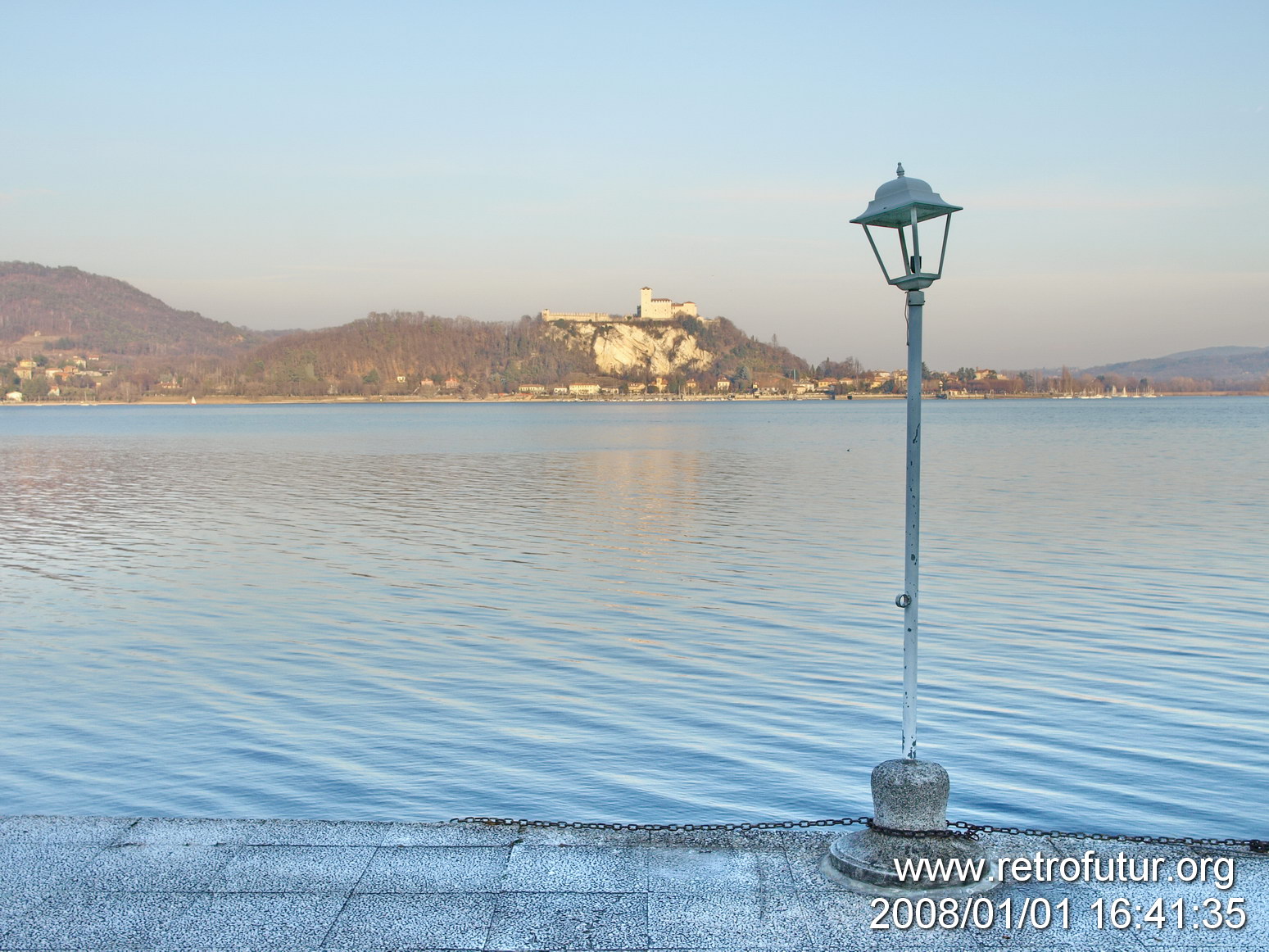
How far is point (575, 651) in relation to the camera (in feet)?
49.1

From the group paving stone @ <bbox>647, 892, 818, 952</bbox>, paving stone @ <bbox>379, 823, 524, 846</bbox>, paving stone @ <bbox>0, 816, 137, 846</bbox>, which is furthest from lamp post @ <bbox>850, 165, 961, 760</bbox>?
paving stone @ <bbox>0, 816, 137, 846</bbox>

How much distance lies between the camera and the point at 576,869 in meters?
5.54

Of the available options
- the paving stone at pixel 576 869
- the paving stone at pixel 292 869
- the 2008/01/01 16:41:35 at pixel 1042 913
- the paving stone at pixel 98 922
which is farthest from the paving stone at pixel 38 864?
the 2008/01/01 16:41:35 at pixel 1042 913

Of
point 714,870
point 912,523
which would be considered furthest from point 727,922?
point 912,523

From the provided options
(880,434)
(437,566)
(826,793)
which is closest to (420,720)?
(826,793)

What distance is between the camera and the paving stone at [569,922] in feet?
15.6

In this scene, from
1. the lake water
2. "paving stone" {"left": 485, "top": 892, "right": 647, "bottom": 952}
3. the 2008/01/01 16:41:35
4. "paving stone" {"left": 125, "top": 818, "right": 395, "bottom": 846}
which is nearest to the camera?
"paving stone" {"left": 485, "top": 892, "right": 647, "bottom": 952}

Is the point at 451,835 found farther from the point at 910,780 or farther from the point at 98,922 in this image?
the point at 910,780

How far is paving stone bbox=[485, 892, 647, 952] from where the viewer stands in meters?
4.76

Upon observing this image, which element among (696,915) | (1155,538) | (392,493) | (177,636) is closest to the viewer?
(696,915)

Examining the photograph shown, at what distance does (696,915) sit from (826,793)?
4.57 m

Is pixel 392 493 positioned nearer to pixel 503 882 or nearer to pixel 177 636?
pixel 177 636

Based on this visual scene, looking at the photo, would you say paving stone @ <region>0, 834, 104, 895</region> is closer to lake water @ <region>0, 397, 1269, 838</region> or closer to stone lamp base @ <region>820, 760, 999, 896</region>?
lake water @ <region>0, 397, 1269, 838</region>

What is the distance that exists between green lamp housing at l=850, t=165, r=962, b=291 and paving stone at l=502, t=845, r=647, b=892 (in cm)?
340
